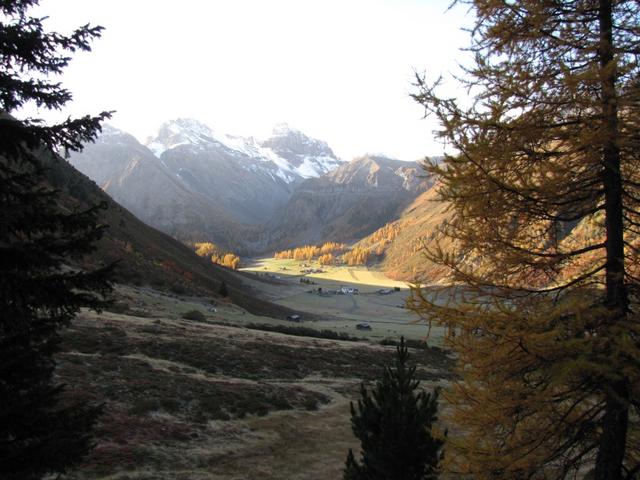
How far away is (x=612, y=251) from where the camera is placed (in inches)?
239

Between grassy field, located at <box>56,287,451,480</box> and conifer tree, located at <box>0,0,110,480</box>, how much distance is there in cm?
413

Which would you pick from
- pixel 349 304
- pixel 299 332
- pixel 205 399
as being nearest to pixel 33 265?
pixel 205 399

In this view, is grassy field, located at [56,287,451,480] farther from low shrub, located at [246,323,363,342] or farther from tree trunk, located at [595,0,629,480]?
low shrub, located at [246,323,363,342]

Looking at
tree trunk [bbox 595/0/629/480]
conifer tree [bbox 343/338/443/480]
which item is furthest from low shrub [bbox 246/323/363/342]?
tree trunk [bbox 595/0/629/480]

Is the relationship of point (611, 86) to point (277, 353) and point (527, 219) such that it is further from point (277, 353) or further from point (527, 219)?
point (277, 353)

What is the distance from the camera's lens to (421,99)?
6.44 m

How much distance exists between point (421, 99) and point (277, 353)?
27.7 m

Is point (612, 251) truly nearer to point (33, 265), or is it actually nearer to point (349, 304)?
point (33, 265)

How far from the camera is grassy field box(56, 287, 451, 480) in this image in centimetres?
1395

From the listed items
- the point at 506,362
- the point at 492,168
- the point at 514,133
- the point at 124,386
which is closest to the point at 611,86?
the point at 514,133

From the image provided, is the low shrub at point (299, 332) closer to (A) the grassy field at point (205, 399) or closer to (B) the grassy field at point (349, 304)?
(B) the grassy field at point (349, 304)

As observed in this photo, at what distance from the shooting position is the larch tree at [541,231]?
5.55m

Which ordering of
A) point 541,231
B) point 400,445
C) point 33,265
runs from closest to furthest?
point 33,265, point 541,231, point 400,445

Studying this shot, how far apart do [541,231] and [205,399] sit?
16.9m
